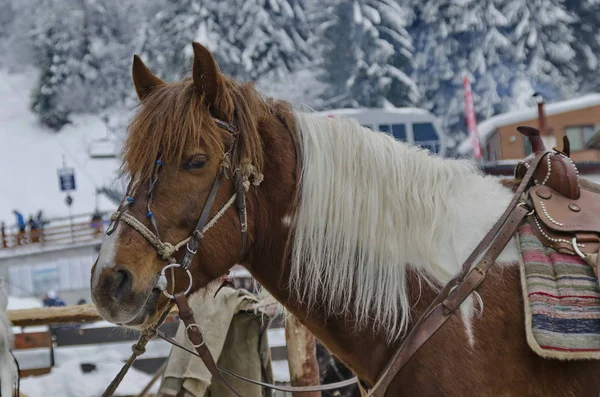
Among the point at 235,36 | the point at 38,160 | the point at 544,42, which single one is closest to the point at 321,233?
the point at 235,36

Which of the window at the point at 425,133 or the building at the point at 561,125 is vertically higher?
the building at the point at 561,125

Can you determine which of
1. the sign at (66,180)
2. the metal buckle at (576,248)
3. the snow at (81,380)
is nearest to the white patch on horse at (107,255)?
the metal buckle at (576,248)

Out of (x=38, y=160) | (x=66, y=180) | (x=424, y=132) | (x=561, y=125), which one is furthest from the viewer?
(x=38, y=160)

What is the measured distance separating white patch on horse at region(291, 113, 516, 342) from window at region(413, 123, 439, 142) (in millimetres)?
21215

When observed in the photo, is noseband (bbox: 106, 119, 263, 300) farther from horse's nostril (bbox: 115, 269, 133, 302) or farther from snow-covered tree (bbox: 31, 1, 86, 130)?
snow-covered tree (bbox: 31, 1, 86, 130)

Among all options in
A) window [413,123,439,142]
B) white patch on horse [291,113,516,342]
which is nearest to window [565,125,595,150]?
window [413,123,439,142]

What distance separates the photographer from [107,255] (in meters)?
2.09

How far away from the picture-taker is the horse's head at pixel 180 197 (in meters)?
2.10

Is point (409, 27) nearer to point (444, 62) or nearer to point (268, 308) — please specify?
point (444, 62)

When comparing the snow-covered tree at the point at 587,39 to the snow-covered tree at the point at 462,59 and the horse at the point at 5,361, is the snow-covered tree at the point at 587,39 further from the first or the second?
the horse at the point at 5,361

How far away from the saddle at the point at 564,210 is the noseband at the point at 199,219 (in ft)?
3.18

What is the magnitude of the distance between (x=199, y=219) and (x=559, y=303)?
1175 millimetres

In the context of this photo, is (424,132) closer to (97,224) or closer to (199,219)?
Answer: (97,224)

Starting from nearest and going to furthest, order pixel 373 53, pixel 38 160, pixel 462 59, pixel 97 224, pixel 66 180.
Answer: pixel 97 224 < pixel 373 53 < pixel 66 180 < pixel 462 59 < pixel 38 160
